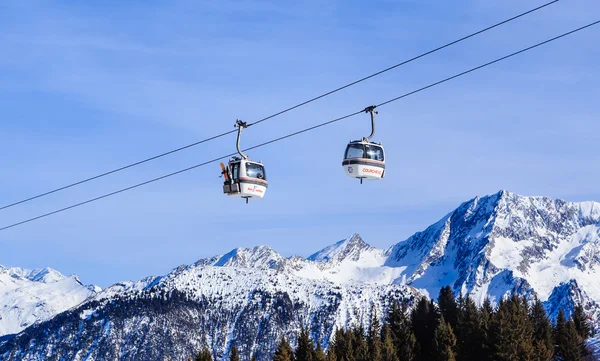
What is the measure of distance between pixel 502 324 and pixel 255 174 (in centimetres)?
6789

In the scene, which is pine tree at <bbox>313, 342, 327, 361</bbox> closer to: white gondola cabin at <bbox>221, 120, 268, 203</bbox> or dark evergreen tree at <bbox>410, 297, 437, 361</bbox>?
dark evergreen tree at <bbox>410, 297, 437, 361</bbox>

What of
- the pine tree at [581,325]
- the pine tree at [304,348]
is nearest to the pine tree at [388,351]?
the pine tree at [304,348]

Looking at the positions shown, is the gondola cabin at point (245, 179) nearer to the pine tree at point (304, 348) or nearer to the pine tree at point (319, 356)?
the pine tree at point (319, 356)

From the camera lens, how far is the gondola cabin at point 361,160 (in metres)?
60.0

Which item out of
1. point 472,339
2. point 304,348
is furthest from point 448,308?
point 304,348

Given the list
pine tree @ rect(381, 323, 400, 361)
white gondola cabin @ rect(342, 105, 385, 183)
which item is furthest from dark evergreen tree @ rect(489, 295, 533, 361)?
white gondola cabin @ rect(342, 105, 385, 183)

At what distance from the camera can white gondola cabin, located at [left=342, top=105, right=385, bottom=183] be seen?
2361 inches

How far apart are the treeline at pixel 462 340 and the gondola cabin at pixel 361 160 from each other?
213ft

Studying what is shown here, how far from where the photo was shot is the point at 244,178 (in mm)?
60312

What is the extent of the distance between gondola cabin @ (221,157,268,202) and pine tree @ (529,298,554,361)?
6856 centimetres

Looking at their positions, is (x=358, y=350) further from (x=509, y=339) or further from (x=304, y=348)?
(x=509, y=339)

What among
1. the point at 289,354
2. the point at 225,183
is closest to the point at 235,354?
the point at 289,354

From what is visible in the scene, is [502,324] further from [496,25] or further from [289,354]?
[496,25]

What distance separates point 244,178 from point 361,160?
21.6ft
